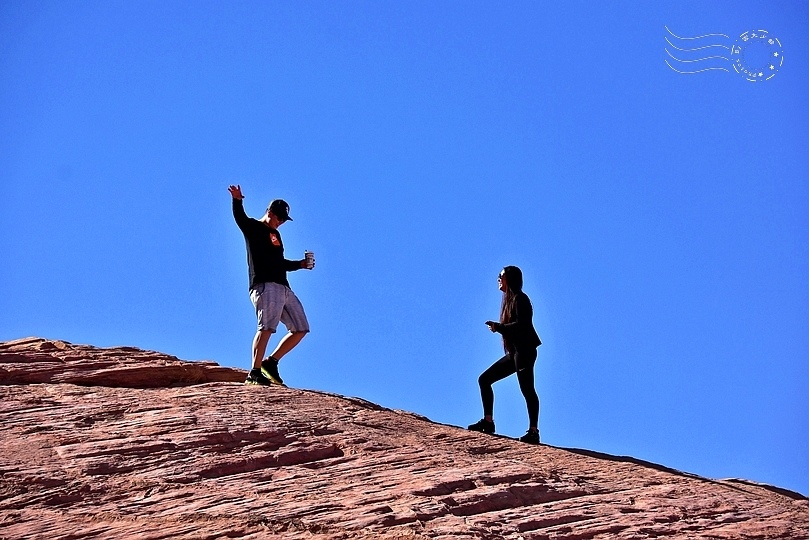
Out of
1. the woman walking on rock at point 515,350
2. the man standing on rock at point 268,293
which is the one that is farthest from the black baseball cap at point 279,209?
the woman walking on rock at point 515,350

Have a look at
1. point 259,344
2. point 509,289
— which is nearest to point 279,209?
point 259,344

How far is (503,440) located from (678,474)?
192 centimetres

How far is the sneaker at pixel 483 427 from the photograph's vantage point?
38.7ft

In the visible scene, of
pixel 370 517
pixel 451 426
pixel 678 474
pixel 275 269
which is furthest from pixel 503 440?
pixel 275 269

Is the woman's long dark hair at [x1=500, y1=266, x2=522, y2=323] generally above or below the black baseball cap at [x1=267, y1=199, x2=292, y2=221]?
below

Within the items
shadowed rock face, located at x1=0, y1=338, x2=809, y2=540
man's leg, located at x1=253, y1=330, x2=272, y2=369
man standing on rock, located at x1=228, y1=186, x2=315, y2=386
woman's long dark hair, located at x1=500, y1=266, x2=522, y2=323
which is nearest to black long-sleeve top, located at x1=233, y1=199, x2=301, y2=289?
man standing on rock, located at x1=228, y1=186, x2=315, y2=386

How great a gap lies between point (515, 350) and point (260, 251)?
3499 millimetres

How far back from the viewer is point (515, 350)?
38.8 feet

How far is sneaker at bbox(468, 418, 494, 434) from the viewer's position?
464 inches

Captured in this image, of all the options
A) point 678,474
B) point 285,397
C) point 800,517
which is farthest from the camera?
point 285,397

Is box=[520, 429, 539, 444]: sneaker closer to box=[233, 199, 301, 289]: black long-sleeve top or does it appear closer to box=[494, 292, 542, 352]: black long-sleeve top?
box=[494, 292, 542, 352]: black long-sleeve top

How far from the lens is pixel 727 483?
1082 cm

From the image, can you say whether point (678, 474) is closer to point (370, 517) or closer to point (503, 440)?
point (503, 440)

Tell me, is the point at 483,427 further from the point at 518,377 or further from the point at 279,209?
the point at 279,209
